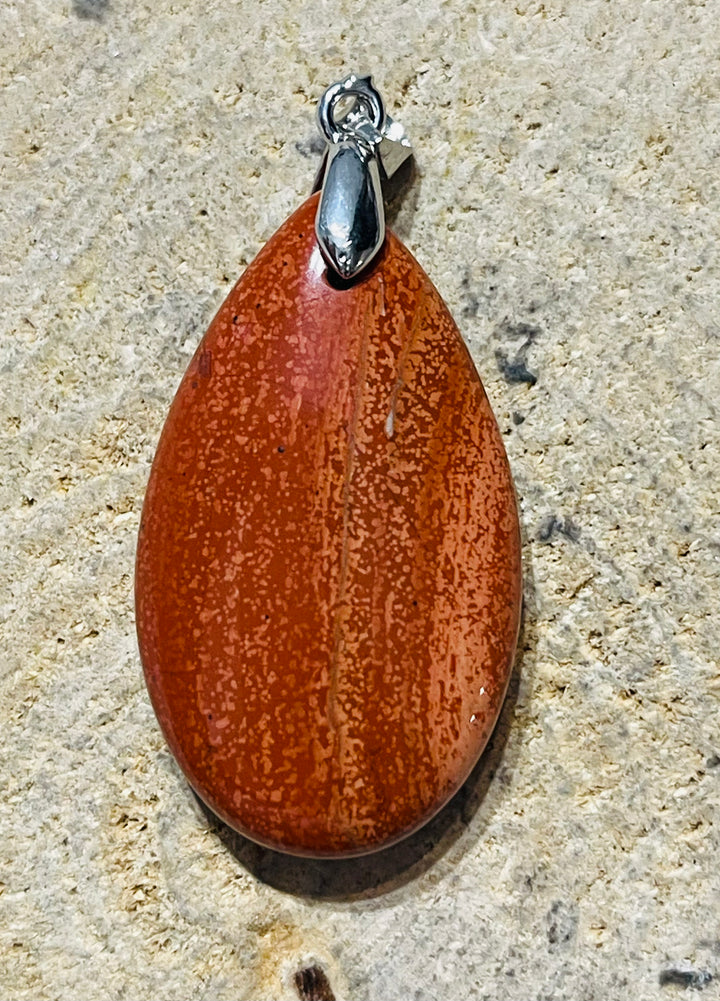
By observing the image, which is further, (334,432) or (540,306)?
(540,306)

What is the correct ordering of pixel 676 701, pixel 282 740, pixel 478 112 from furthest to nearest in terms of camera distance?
pixel 478 112 → pixel 676 701 → pixel 282 740

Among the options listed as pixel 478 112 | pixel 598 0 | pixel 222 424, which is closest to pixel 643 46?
pixel 598 0

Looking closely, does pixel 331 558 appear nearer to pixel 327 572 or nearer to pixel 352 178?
pixel 327 572

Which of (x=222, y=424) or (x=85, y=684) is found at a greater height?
(x=222, y=424)

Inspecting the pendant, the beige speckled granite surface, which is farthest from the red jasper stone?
the beige speckled granite surface

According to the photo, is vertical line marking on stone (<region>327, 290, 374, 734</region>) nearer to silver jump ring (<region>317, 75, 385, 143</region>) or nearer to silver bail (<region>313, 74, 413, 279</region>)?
silver bail (<region>313, 74, 413, 279</region>)

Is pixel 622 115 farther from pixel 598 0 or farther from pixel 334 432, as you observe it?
pixel 334 432

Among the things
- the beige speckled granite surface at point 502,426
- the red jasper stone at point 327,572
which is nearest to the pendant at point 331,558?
the red jasper stone at point 327,572

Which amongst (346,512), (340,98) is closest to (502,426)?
(346,512)
